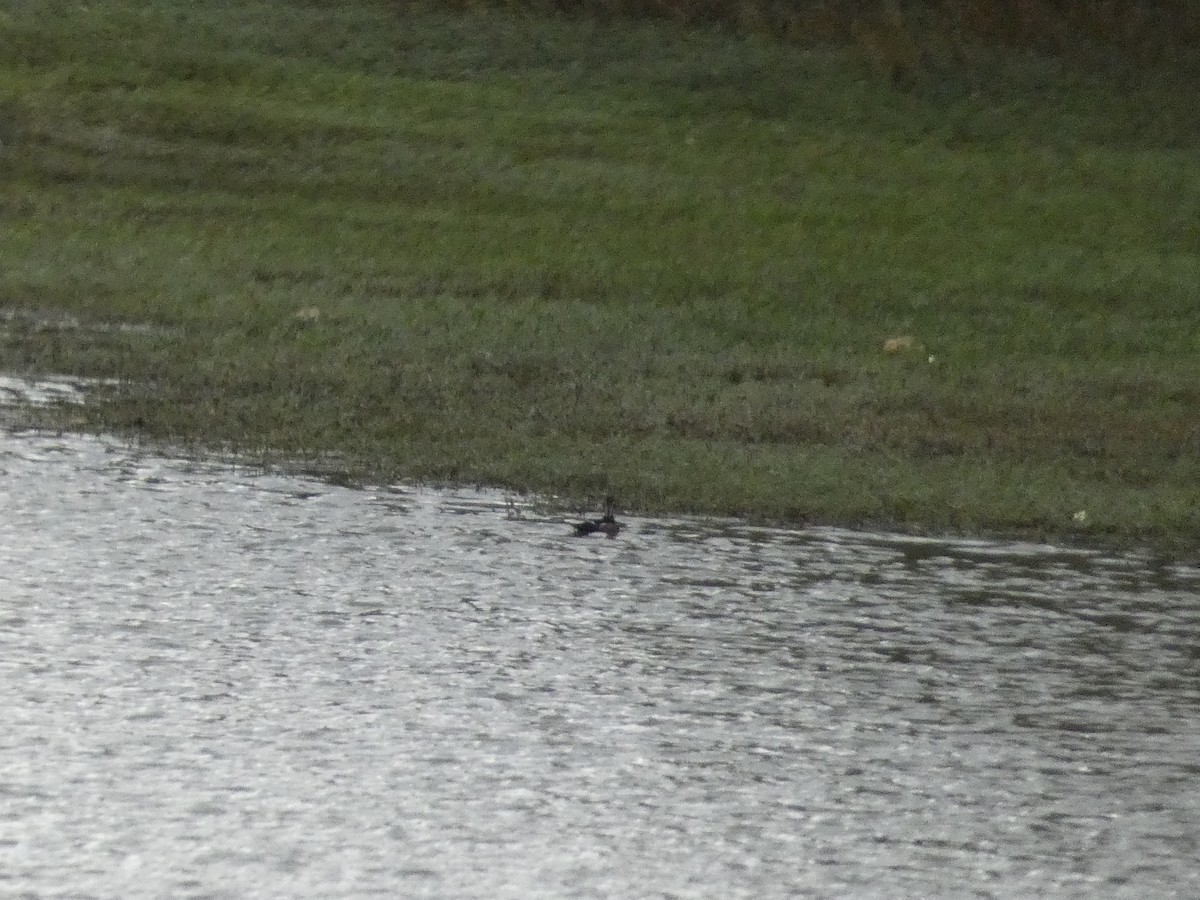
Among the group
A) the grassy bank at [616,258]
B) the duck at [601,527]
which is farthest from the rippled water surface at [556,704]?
the grassy bank at [616,258]

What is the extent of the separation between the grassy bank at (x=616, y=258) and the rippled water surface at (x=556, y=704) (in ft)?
4.29

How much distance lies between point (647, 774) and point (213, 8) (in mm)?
22410

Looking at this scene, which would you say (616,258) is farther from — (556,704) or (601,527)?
(556,704)

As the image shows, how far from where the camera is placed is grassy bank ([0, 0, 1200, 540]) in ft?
45.3

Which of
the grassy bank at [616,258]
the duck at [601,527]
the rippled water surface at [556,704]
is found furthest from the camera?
the grassy bank at [616,258]

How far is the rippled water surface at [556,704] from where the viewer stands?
7.30m

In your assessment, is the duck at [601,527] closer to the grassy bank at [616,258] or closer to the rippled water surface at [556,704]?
the rippled water surface at [556,704]

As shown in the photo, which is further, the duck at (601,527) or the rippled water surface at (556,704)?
the duck at (601,527)

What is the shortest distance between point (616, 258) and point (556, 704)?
38.0 feet

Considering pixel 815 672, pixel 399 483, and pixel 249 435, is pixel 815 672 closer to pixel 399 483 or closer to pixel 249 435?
pixel 399 483

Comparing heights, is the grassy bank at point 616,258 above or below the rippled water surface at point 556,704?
above

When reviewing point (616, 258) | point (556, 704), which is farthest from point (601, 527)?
point (616, 258)

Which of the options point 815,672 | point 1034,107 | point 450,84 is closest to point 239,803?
point 815,672

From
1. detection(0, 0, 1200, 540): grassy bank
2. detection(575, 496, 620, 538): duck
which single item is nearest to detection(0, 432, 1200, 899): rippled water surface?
detection(575, 496, 620, 538): duck
